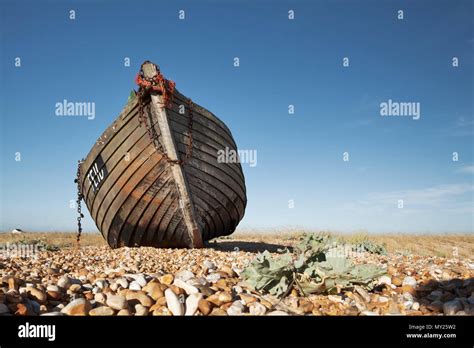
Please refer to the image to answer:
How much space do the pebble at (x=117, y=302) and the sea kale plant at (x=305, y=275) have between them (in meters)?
0.90

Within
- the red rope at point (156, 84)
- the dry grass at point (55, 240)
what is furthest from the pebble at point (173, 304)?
the dry grass at point (55, 240)

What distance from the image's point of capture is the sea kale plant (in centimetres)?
286

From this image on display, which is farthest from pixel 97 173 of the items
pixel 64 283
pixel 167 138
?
pixel 64 283

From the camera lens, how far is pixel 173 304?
2543 mm

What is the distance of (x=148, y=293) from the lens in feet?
9.09

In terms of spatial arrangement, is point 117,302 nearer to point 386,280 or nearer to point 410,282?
point 386,280

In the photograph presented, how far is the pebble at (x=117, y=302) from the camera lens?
2.52 m

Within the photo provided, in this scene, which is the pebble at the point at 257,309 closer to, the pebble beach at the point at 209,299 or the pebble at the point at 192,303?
the pebble beach at the point at 209,299

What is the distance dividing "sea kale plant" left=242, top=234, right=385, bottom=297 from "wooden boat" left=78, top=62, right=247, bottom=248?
13.3 ft
